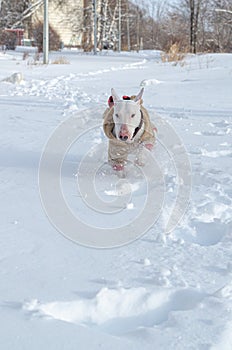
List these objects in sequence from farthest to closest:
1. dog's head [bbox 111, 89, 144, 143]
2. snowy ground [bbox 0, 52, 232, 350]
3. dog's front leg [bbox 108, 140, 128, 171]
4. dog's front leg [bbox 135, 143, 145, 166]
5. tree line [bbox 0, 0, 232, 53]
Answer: tree line [bbox 0, 0, 232, 53], dog's front leg [bbox 135, 143, 145, 166], dog's front leg [bbox 108, 140, 128, 171], dog's head [bbox 111, 89, 144, 143], snowy ground [bbox 0, 52, 232, 350]

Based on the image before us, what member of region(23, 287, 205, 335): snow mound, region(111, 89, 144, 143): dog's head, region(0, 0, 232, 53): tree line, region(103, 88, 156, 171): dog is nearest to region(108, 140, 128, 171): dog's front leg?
region(103, 88, 156, 171): dog

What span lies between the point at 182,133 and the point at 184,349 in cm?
318

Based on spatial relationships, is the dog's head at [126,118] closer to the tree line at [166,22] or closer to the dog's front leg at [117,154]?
the dog's front leg at [117,154]

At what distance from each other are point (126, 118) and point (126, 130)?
0.10m

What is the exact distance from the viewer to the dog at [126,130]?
286 centimetres

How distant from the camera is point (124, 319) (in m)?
1.45

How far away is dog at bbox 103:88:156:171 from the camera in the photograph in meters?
2.86

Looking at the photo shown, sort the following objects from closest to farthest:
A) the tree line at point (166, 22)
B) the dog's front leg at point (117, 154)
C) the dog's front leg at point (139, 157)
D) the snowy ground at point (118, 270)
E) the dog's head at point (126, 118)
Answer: the snowy ground at point (118, 270) < the dog's head at point (126, 118) < the dog's front leg at point (117, 154) < the dog's front leg at point (139, 157) < the tree line at point (166, 22)

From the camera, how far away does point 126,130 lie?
9.26 feet

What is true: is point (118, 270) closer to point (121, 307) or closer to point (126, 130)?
point (121, 307)

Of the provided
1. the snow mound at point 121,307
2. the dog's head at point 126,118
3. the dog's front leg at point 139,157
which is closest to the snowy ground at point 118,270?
the snow mound at point 121,307

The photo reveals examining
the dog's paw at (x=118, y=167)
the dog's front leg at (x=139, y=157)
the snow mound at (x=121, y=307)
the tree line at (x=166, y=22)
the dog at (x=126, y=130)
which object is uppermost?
the tree line at (x=166, y=22)

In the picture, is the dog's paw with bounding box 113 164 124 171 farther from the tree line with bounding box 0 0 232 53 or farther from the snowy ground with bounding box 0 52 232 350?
the tree line with bounding box 0 0 232 53

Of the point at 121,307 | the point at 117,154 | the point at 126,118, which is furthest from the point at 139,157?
the point at 121,307
